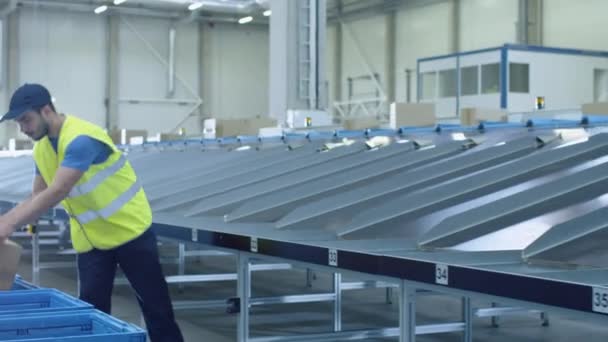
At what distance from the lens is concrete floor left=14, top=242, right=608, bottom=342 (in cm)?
656

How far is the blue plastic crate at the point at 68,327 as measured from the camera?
2176 mm

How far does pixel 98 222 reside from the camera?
13.2ft

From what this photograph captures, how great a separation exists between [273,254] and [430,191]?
2.56 feet

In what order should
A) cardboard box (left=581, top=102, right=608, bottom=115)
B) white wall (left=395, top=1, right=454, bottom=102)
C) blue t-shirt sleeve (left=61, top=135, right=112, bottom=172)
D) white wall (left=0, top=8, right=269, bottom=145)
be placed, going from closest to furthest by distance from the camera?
blue t-shirt sleeve (left=61, top=135, right=112, bottom=172) → cardboard box (left=581, top=102, right=608, bottom=115) → white wall (left=395, top=1, right=454, bottom=102) → white wall (left=0, top=8, right=269, bottom=145)

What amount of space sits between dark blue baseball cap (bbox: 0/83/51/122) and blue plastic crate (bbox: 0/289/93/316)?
3.20 ft

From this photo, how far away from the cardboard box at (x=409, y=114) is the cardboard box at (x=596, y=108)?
1.58 metres

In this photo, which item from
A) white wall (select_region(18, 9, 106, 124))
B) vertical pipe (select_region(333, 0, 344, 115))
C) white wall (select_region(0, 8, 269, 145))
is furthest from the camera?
vertical pipe (select_region(333, 0, 344, 115))

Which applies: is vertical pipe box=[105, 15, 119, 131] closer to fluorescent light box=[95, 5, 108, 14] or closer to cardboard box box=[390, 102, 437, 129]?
fluorescent light box=[95, 5, 108, 14]

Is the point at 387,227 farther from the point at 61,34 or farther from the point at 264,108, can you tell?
the point at 264,108

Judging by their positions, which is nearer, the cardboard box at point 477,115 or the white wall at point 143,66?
the cardboard box at point 477,115

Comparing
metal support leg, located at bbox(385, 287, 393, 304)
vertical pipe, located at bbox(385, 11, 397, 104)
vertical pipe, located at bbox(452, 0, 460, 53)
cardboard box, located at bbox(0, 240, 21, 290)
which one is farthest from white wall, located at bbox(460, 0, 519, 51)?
cardboard box, located at bbox(0, 240, 21, 290)

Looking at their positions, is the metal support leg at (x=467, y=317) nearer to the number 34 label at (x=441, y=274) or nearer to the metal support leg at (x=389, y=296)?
the metal support leg at (x=389, y=296)

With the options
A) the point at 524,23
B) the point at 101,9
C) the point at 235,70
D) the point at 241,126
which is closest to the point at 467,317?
the point at 241,126

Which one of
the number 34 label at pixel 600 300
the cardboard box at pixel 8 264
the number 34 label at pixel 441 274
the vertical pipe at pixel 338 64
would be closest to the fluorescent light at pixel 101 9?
the vertical pipe at pixel 338 64
